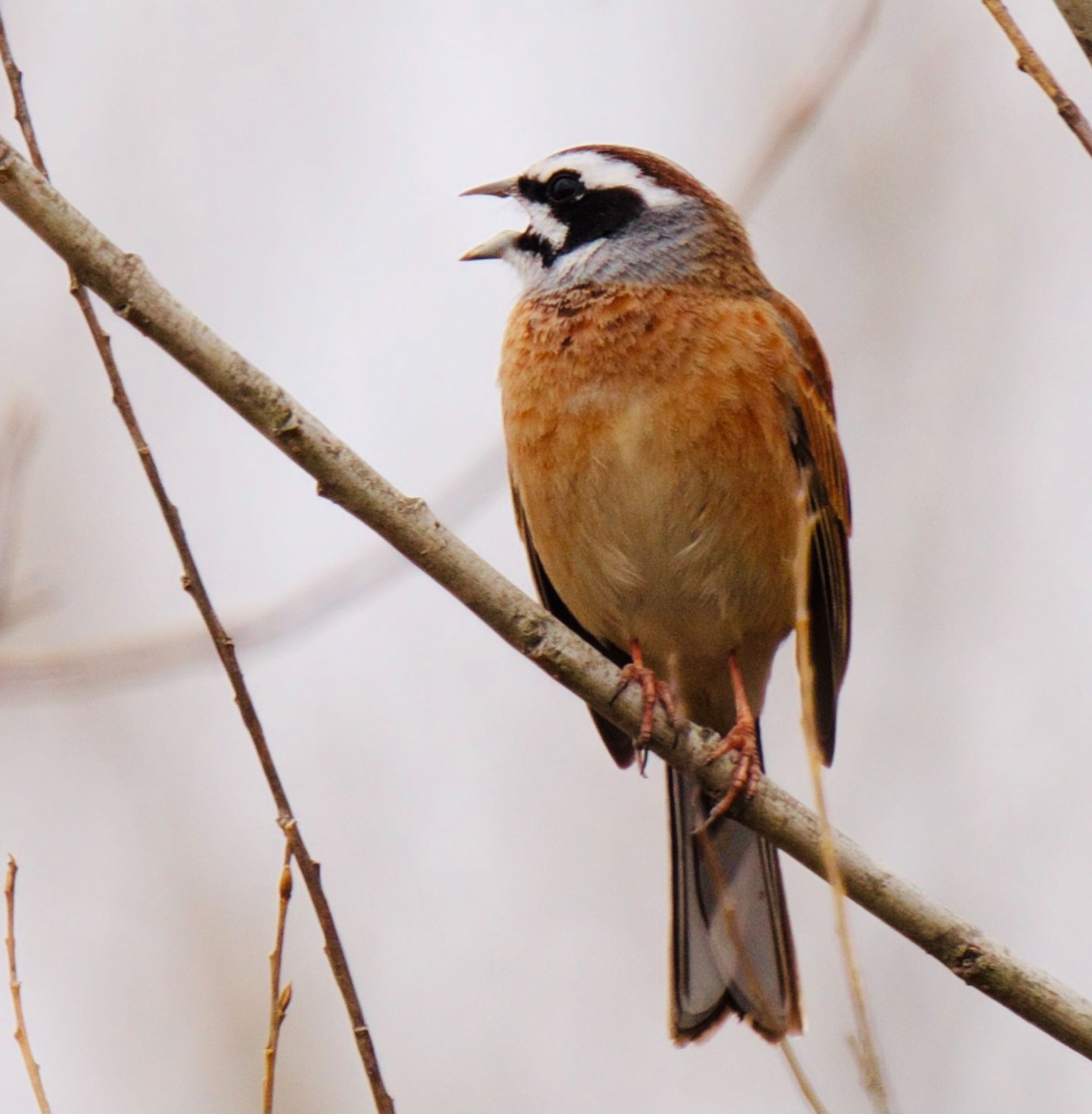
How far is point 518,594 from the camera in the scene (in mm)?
3850

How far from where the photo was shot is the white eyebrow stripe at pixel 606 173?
5.94 m

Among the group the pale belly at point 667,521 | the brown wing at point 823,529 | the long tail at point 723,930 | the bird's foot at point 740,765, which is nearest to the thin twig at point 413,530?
the bird's foot at point 740,765

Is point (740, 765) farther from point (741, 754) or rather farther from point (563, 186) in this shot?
point (563, 186)

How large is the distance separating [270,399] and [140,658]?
225cm

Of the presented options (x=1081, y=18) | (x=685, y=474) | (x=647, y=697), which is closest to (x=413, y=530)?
(x=647, y=697)

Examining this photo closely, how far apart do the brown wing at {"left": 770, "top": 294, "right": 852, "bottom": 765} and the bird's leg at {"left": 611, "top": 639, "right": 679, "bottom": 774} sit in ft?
3.57

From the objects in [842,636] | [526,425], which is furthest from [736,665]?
[526,425]

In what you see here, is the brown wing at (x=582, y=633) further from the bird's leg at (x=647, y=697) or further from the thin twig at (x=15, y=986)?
the thin twig at (x=15, y=986)

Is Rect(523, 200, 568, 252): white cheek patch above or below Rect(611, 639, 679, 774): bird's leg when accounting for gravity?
above

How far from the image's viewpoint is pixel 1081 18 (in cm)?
291

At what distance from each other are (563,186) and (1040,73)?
10.5ft

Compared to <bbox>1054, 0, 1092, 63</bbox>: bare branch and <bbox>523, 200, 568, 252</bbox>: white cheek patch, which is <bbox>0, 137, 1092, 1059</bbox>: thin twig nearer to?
<bbox>1054, 0, 1092, 63</bbox>: bare branch

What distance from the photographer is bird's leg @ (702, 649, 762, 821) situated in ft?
14.4

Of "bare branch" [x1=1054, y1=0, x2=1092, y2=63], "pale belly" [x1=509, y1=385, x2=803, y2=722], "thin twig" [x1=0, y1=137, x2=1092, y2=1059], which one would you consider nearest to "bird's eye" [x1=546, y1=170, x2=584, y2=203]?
"pale belly" [x1=509, y1=385, x2=803, y2=722]
